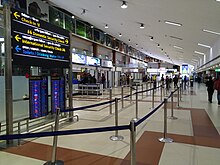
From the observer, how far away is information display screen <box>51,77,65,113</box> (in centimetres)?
548

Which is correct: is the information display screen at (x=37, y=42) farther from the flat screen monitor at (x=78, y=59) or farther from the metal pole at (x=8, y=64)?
the flat screen monitor at (x=78, y=59)

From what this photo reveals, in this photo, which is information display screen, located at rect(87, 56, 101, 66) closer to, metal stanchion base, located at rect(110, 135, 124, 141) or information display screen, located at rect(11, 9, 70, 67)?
information display screen, located at rect(11, 9, 70, 67)

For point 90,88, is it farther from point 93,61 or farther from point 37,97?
point 37,97

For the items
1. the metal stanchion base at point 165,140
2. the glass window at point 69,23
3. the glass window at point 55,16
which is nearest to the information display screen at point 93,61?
the glass window at point 69,23

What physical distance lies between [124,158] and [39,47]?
3.37 metres

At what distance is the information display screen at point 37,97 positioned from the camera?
14.7 feet

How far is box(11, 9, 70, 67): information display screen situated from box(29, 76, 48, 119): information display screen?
17.4 inches

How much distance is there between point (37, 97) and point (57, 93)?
972mm

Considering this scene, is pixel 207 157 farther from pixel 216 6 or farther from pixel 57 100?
pixel 216 6

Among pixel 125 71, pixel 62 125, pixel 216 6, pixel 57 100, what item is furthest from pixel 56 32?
pixel 125 71

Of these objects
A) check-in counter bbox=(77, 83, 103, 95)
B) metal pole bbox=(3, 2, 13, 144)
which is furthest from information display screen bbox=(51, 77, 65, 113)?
check-in counter bbox=(77, 83, 103, 95)

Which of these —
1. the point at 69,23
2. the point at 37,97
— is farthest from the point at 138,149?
the point at 69,23

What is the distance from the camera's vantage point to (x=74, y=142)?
13.2 ft

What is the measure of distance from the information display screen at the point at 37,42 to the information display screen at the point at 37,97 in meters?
0.44
